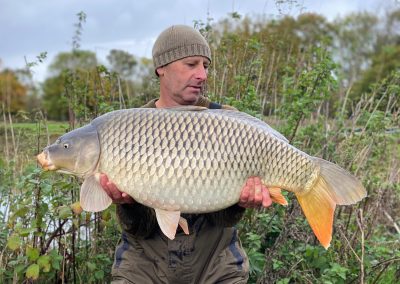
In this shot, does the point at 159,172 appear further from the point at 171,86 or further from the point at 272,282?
the point at 272,282

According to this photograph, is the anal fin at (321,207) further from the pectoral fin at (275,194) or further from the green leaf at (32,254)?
the green leaf at (32,254)

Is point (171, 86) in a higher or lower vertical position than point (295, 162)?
higher

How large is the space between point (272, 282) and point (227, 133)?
1.07 meters

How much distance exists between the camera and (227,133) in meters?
1.77

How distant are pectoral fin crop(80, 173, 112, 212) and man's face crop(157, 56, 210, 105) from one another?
532mm

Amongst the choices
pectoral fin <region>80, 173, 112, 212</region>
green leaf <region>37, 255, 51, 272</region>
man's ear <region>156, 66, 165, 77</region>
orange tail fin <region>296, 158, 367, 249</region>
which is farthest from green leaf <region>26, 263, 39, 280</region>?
orange tail fin <region>296, 158, 367, 249</region>

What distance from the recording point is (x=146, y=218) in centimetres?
200

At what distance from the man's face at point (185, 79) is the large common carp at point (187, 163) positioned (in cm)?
33

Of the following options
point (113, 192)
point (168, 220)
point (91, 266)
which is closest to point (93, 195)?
point (113, 192)

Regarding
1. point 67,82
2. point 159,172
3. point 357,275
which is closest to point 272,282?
point 357,275

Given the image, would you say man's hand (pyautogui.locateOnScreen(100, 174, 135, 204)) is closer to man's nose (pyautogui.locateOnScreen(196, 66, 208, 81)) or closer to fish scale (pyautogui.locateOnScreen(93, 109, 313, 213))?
fish scale (pyautogui.locateOnScreen(93, 109, 313, 213))

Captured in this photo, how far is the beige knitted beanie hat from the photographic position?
220 centimetres

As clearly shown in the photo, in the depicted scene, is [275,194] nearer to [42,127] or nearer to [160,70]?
[160,70]

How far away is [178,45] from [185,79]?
131 millimetres
